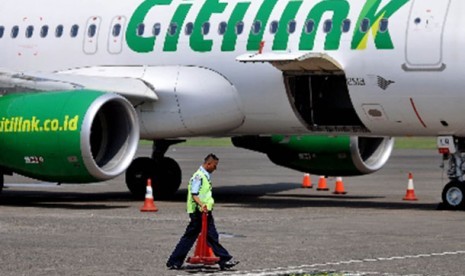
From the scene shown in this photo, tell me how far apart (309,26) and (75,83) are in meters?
4.79

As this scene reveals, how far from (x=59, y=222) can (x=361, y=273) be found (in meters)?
7.80

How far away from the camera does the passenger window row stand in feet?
80.5

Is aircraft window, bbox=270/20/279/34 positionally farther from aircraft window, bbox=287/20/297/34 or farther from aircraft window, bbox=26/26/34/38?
aircraft window, bbox=26/26/34/38

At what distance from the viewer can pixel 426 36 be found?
23.6 m

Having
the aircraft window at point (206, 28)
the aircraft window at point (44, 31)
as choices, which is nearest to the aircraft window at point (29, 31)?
the aircraft window at point (44, 31)

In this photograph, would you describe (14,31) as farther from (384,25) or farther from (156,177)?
(384,25)

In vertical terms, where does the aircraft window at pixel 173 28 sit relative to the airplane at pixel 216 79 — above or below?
above

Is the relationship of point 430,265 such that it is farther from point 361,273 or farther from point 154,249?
point 154,249

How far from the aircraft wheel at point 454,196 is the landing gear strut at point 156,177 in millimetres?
6945

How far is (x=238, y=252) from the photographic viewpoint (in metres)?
17.1

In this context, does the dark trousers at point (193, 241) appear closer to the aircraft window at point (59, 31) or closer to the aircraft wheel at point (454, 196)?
the aircraft wheel at point (454, 196)

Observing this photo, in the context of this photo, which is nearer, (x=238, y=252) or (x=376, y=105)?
(x=238, y=252)

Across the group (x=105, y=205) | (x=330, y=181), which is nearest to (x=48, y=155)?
(x=105, y=205)

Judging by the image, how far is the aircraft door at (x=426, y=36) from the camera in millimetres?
23516
